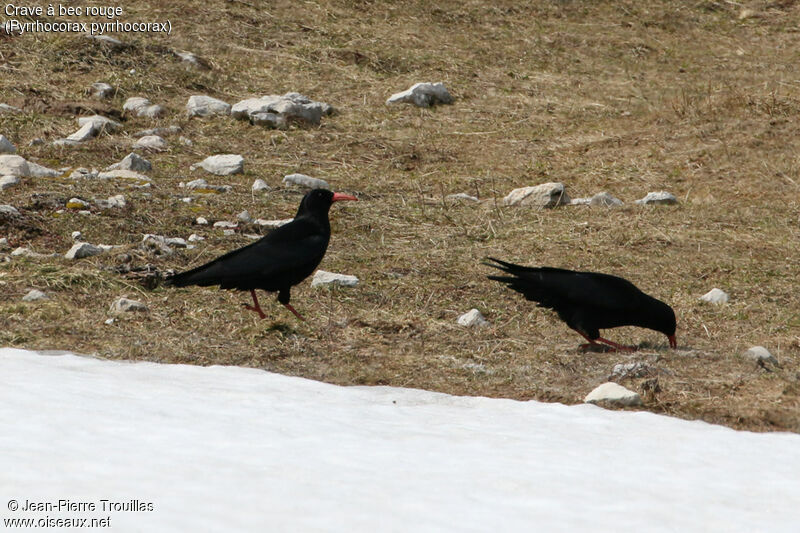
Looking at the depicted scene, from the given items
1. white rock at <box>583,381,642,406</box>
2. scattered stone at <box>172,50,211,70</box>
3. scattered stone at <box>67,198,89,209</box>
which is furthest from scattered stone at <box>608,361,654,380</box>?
scattered stone at <box>172,50,211,70</box>

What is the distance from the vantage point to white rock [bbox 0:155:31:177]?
9.65 m

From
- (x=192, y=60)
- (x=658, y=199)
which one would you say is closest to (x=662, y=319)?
(x=658, y=199)

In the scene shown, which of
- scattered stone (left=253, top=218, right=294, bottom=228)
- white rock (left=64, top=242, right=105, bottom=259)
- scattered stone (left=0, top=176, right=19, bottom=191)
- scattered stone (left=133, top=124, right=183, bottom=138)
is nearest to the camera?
white rock (left=64, top=242, right=105, bottom=259)

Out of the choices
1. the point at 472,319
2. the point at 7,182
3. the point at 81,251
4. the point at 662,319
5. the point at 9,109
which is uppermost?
the point at 662,319

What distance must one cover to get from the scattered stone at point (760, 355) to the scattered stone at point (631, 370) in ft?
2.28

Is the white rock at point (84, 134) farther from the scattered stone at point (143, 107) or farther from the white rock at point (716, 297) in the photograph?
the white rock at point (716, 297)

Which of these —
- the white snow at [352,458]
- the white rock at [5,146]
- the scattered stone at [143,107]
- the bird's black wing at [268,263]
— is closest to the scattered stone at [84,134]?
the white rock at [5,146]

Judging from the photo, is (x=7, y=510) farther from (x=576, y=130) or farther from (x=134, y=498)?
(x=576, y=130)

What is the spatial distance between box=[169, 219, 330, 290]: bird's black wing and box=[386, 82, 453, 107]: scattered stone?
22.0ft

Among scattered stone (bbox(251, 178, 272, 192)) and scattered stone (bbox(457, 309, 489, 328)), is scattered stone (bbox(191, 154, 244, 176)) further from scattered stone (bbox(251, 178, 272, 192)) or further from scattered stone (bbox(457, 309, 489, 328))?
scattered stone (bbox(457, 309, 489, 328))

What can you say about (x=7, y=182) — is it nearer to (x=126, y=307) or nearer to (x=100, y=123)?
(x=100, y=123)

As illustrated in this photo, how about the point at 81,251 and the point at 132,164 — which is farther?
the point at 132,164

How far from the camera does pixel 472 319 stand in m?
7.00

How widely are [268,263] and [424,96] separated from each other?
731cm
